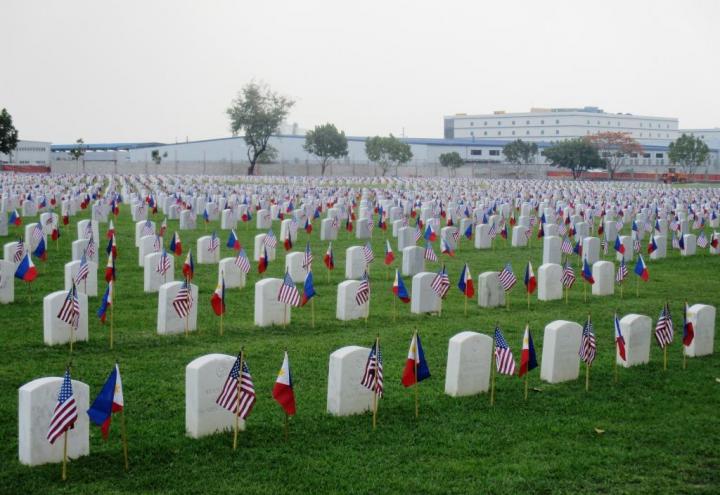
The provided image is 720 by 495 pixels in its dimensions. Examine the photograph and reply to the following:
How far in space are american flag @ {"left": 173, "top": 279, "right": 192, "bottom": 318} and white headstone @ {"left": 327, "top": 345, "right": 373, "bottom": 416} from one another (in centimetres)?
421

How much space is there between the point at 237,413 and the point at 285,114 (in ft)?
285

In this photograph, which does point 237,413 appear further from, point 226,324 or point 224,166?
point 224,166

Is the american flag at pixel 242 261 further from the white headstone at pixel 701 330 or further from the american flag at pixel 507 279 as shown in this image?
the white headstone at pixel 701 330

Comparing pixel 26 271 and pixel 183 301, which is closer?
pixel 183 301

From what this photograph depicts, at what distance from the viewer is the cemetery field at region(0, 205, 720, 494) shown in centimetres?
773

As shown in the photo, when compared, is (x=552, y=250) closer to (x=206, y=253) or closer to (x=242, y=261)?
(x=206, y=253)

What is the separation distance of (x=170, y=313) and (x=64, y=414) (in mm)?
5909

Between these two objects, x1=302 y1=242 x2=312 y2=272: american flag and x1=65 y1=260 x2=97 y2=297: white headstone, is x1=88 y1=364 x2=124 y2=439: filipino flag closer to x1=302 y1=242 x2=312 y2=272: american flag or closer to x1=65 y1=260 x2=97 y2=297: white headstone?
x1=65 y1=260 x2=97 y2=297: white headstone

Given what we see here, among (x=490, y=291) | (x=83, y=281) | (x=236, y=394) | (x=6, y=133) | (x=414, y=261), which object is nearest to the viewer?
(x=236, y=394)

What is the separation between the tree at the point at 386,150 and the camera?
9683cm

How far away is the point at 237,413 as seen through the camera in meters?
8.55

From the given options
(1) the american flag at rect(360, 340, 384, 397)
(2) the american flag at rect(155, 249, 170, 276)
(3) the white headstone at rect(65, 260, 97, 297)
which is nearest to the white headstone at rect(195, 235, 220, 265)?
(2) the american flag at rect(155, 249, 170, 276)

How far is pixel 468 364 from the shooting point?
10.5m

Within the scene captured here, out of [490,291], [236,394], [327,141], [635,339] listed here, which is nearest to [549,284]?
[490,291]
